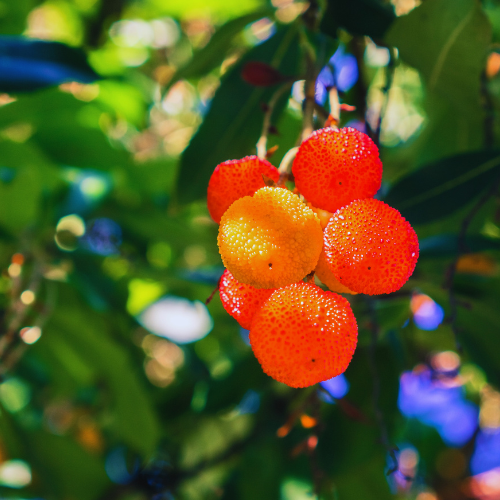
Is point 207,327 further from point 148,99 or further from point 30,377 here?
point 148,99

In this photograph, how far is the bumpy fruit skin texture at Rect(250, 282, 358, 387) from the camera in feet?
1.21

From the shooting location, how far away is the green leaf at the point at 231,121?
0.82 m

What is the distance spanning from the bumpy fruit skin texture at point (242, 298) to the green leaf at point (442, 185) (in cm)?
40

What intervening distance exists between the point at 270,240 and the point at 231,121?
20.2 inches

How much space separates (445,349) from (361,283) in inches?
49.2

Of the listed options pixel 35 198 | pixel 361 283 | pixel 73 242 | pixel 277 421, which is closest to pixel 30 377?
pixel 73 242

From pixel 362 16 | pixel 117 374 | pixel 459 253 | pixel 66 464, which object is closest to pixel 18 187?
pixel 117 374

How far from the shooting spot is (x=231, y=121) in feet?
2.74

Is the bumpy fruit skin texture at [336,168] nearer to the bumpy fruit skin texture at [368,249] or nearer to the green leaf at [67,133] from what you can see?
the bumpy fruit skin texture at [368,249]

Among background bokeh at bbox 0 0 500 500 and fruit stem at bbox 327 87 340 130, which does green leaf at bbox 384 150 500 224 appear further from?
fruit stem at bbox 327 87 340 130

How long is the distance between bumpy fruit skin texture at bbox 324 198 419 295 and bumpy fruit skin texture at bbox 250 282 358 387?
0.11 ft

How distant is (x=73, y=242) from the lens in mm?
1303

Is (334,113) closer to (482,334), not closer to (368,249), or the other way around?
(368,249)

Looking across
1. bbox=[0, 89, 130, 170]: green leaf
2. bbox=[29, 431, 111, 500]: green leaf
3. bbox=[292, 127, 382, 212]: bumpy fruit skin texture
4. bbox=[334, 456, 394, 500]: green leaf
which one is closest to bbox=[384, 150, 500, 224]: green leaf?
bbox=[292, 127, 382, 212]: bumpy fruit skin texture
